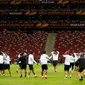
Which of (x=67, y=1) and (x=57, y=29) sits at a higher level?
(x=67, y=1)

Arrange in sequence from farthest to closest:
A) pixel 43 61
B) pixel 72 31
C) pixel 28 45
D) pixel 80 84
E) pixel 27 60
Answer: pixel 72 31, pixel 28 45, pixel 27 60, pixel 43 61, pixel 80 84

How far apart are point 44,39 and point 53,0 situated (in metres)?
7.71

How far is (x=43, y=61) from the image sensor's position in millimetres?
30453

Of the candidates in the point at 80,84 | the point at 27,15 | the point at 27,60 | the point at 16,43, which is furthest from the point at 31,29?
the point at 80,84

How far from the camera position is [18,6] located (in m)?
74.9

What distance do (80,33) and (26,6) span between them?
37.7ft

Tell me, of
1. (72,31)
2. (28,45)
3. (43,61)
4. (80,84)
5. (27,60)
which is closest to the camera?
(80,84)

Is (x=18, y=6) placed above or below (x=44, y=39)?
above

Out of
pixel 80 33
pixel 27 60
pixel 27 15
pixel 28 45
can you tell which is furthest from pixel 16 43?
pixel 27 60

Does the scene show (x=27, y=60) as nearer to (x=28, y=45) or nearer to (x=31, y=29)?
(x=28, y=45)

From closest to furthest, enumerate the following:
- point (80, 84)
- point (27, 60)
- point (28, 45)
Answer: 1. point (80, 84)
2. point (27, 60)
3. point (28, 45)

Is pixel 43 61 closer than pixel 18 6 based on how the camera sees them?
Yes

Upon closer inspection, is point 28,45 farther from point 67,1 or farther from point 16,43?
point 67,1

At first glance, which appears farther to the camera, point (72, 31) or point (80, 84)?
point (72, 31)
